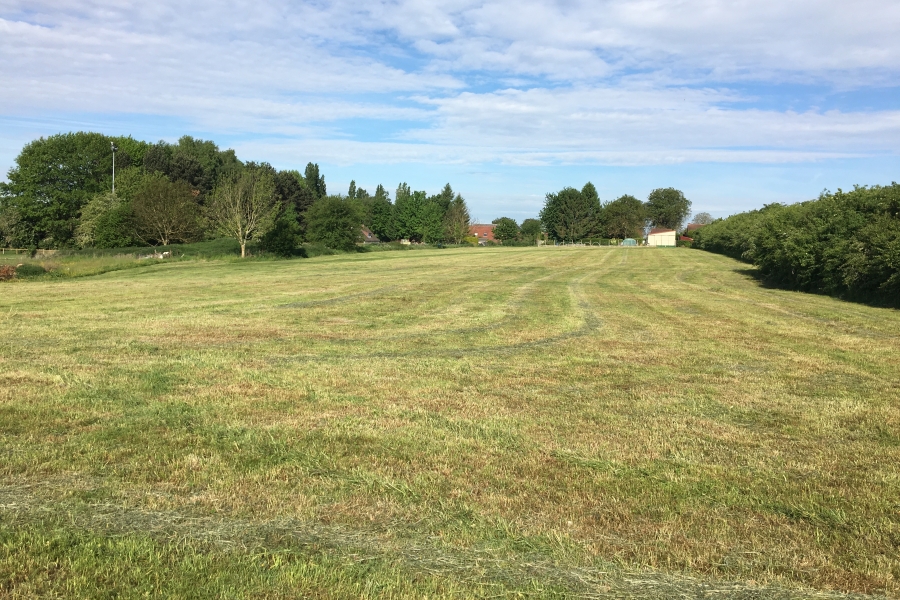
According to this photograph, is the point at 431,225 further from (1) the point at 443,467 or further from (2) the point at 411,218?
(1) the point at 443,467

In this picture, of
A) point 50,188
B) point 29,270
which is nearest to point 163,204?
point 29,270

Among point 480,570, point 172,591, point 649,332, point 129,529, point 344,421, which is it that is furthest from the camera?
point 649,332

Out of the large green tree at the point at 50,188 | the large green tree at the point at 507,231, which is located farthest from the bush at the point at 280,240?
the large green tree at the point at 507,231

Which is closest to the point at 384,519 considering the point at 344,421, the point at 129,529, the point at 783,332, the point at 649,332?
the point at 129,529

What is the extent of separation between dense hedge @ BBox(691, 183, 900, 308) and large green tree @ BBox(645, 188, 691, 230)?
415ft

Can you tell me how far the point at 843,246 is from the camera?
22.0m

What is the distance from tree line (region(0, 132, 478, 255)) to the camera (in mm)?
53062

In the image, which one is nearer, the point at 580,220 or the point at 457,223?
the point at 457,223

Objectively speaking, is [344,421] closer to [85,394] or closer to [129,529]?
[129,529]

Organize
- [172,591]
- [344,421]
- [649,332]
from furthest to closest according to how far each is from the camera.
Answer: [649,332] → [344,421] → [172,591]

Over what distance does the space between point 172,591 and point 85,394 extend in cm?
476

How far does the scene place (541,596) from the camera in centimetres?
346

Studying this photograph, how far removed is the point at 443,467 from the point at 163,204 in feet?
178

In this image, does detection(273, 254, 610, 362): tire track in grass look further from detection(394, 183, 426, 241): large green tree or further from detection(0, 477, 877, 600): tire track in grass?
detection(394, 183, 426, 241): large green tree
